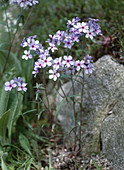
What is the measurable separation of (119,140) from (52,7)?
3.54 meters

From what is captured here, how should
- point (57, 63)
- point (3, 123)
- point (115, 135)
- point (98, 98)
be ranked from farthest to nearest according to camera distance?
point (98, 98) → point (3, 123) → point (115, 135) → point (57, 63)

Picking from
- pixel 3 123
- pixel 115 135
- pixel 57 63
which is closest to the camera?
pixel 57 63

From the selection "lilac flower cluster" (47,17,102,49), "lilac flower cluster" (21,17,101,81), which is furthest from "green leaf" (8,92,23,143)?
"lilac flower cluster" (47,17,102,49)

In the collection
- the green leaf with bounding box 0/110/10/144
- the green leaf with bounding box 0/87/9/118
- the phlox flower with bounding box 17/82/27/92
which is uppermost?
the phlox flower with bounding box 17/82/27/92

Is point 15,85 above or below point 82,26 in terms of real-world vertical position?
below

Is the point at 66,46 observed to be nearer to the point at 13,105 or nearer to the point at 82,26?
the point at 82,26

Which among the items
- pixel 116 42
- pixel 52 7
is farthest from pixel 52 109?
pixel 52 7

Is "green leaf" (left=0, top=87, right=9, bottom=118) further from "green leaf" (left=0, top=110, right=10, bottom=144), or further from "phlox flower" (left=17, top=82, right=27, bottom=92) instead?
"phlox flower" (left=17, top=82, right=27, bottom=92)

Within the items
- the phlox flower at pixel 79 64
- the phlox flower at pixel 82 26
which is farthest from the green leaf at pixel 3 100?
the phlox flower at pixel 82 26

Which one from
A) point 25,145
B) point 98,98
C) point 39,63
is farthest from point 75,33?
point 25,145

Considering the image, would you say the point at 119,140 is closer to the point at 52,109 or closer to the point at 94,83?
the point at 94,83

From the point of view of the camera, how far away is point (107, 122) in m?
2.21

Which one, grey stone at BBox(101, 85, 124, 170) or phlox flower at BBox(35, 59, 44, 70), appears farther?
grey stone at BBox(101, 85, 124, 170)

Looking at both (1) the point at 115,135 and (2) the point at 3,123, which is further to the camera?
(2) the point at 3,123
